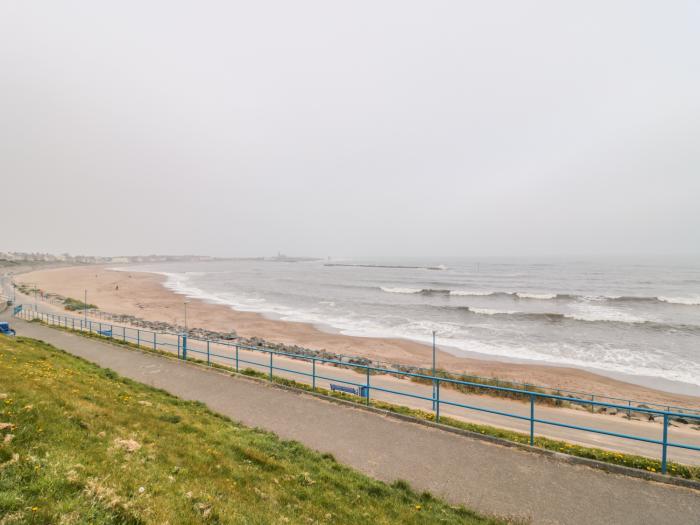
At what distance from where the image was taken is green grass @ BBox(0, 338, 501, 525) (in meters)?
3.53

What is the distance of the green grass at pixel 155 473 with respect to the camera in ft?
11.6

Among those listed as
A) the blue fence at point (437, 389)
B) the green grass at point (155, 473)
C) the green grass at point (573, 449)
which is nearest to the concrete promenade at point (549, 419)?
the blue fence at point (437, 389)

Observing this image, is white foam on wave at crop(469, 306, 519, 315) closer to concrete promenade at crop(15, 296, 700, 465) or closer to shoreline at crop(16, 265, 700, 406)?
shoreline at crop(16, 265, 700, 406)

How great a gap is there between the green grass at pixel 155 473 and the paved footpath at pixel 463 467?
2.19ft

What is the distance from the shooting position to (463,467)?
6637 mm

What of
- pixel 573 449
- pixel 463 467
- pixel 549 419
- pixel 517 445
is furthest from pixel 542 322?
pixel 463 467

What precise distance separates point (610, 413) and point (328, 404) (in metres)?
13.2

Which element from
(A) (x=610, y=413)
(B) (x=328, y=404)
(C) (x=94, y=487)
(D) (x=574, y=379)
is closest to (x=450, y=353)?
(D) (x=574, y=379)

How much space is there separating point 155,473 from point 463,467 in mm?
5500

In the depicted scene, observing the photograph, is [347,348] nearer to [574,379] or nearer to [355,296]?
[574,379]

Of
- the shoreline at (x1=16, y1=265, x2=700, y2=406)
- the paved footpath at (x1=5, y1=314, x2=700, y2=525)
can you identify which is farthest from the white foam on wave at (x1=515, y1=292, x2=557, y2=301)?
the paved footpath at (x1=5, y1=314, x2=700, y2=525)

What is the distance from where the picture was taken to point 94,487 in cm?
372

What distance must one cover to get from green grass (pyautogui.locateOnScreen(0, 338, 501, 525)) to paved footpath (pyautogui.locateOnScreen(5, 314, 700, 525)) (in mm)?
667

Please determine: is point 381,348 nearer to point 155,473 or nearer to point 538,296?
point 155,473
